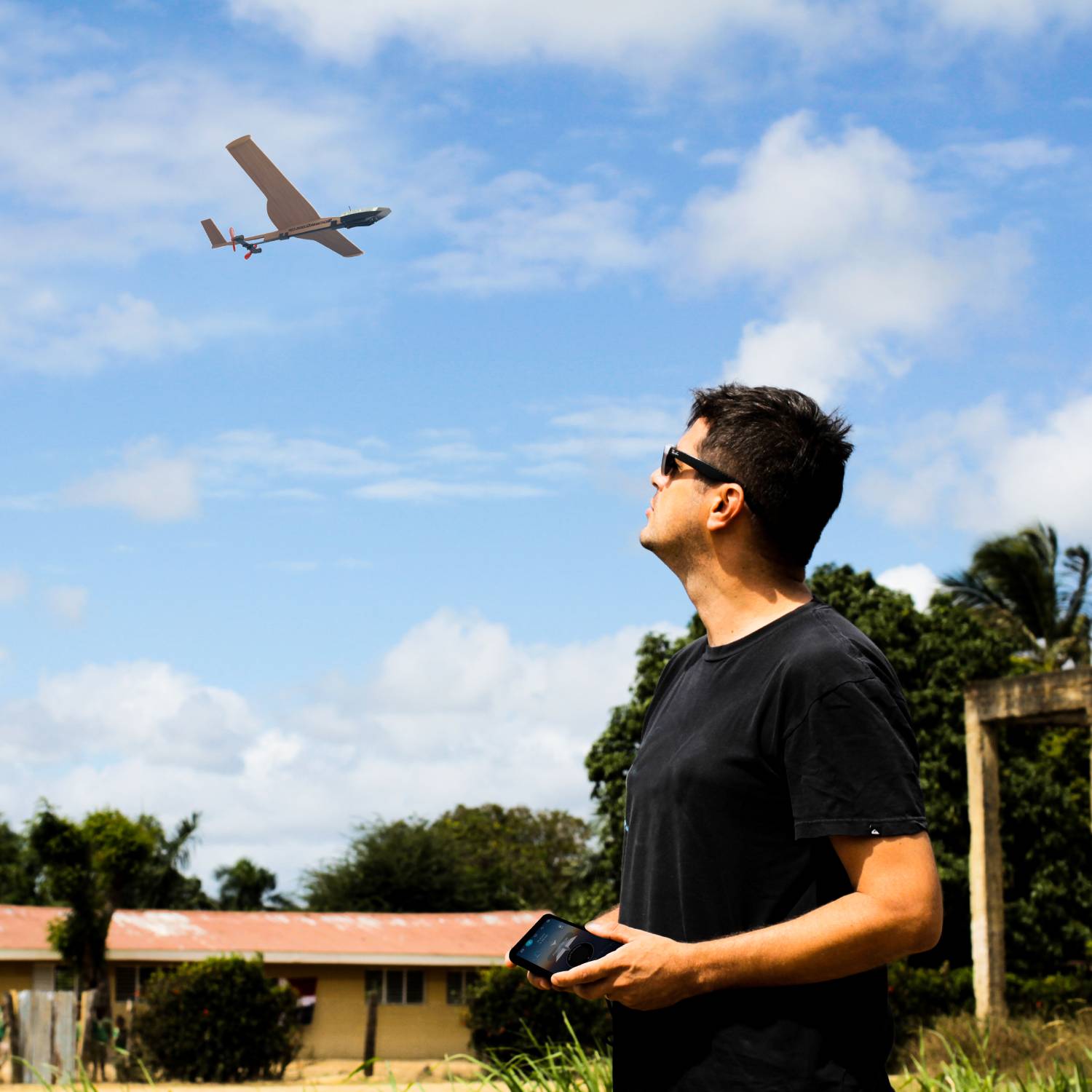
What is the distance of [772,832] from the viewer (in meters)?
2.40

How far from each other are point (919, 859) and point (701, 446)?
852 mm

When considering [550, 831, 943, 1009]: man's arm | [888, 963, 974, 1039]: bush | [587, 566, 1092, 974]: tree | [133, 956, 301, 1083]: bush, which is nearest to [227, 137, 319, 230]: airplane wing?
[550, 831, 943, 1009]: man's arm

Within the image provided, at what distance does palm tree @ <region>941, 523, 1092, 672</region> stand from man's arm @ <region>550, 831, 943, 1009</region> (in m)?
35.8

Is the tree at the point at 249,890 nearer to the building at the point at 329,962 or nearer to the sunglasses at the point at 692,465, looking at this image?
the building at the point at 329,962

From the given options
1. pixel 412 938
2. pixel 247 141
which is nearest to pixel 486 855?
pixel 412 938

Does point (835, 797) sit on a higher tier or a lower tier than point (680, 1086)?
higher

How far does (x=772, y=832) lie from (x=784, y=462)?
0.67 metres

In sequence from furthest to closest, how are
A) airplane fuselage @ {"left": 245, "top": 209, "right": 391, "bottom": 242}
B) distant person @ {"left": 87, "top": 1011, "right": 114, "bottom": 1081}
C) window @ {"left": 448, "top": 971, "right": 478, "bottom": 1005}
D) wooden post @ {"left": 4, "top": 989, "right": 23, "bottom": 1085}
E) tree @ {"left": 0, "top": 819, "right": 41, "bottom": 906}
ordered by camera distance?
tree @ {"left": 0, "top": 819, "right": 41, "bottom": 906}
window @ {"left": 448, "top": 971, "right": 478, "bottom": 1005}
distant person @ {"left": 87, "top": 1011, "right": 114, "bottom": 1081}
wooden post @ {"left": 4, "top": 989, "right": 23, "bottom": 1085}
airplane fuselage @ {"left": 245, "top": 209, "right": 391, "bottom": 242}

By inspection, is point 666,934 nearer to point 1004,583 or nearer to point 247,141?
point 247,141

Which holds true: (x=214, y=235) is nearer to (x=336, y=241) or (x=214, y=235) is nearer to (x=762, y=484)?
(x=336, y=241)

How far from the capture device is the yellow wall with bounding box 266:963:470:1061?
98.6 ft

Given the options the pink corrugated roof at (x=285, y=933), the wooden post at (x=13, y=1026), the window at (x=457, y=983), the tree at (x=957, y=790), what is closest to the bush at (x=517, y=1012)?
the tree at (x=957, y=790)

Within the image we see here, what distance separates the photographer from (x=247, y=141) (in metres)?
5.06

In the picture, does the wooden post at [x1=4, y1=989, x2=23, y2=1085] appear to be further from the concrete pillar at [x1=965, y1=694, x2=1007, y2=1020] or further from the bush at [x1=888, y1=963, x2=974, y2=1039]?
the concrete pillar at [x1=965, y1=694, x2=1007, y2=1020]
